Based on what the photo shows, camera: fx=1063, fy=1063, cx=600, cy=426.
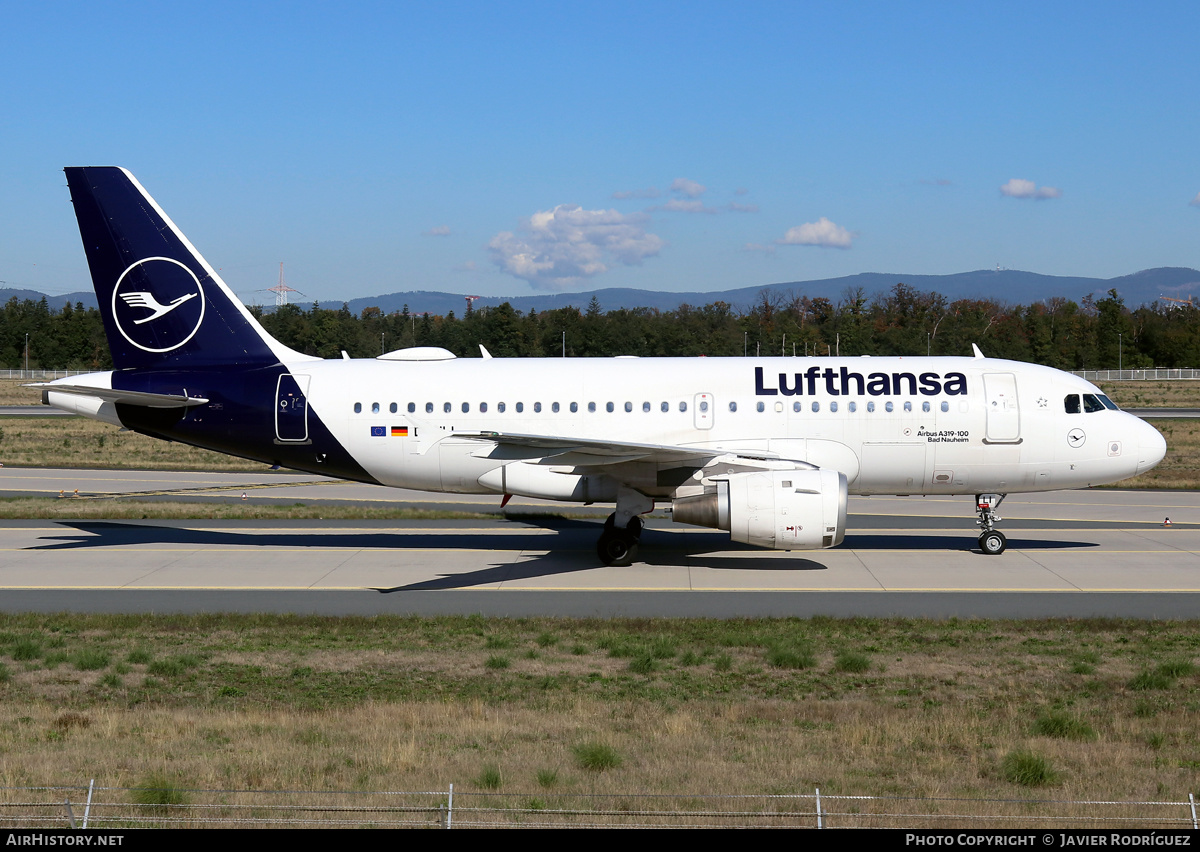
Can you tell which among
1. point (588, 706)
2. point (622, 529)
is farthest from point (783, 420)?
point (588, 706)

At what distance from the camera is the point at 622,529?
24.2m

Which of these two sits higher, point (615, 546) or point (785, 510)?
point (785, 510)

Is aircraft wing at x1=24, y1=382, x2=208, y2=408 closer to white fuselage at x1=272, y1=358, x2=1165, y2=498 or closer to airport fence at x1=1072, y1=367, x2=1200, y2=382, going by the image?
white fuselage at x1=272, y1=358, x2=1165, y2=498

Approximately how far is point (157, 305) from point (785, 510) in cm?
1562

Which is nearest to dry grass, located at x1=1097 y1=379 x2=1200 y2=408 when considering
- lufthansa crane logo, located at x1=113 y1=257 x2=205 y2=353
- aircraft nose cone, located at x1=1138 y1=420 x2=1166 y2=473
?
aircraft nose cone, located at x1=1138 y1=420 x2=1166 y2=473

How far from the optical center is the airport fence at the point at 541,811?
877 centimetres

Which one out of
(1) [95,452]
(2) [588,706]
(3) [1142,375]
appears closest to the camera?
(2) [588,706]

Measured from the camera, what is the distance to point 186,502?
34.7m

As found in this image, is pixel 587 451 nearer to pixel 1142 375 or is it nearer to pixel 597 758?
pixel 597 758

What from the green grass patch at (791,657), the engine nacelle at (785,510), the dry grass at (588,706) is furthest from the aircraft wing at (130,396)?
the green grass patch at (791,657)

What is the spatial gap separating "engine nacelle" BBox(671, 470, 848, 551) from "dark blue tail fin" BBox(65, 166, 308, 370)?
38.1ft

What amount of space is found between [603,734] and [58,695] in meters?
7.64
